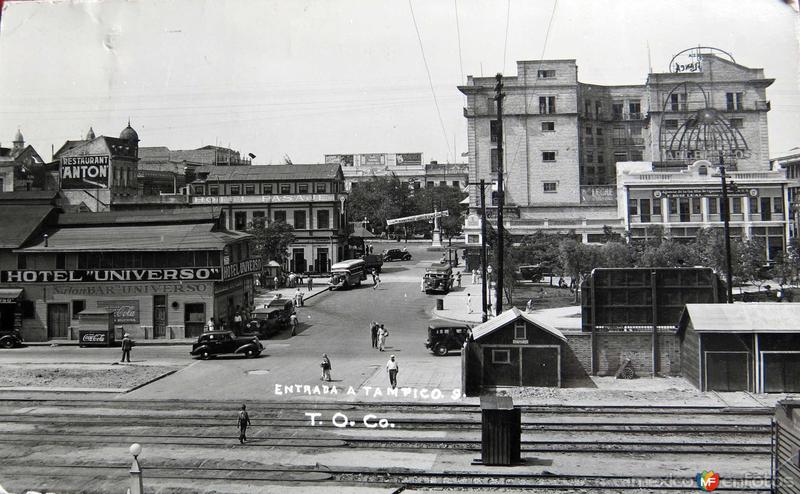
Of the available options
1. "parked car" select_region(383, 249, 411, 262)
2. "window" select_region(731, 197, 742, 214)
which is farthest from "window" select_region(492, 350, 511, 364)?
"parked car" select_region(383, 249, 411, 262)

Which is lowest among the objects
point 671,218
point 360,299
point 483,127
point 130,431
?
point 130,431

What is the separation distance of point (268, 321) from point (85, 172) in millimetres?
49282

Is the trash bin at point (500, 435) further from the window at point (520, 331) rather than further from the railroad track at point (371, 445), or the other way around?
the window at point (520, 331)

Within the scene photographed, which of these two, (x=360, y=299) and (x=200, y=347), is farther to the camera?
(x=360, y=299)

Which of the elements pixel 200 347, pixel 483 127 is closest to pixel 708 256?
pixel 200 347

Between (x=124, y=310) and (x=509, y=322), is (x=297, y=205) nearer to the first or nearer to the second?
(x=124, y=310)

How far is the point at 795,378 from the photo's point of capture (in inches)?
1030

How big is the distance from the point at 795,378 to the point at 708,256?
24.1 m

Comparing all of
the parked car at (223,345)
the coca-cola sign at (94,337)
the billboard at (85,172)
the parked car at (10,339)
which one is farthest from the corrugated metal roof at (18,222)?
the billboard at (85,172)

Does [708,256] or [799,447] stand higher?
[708,256]

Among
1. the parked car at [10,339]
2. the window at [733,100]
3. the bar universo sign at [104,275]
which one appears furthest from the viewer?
the window at [733,100]

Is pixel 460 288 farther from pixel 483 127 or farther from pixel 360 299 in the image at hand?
pixel 483 127

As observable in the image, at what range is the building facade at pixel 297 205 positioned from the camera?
238 feet

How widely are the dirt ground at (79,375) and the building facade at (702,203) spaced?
49521 mm
